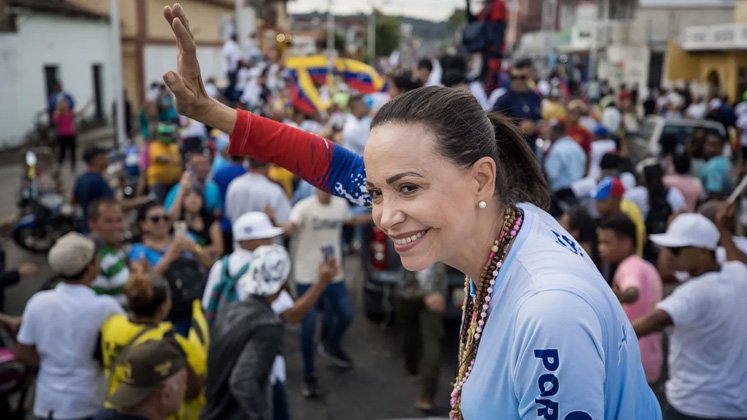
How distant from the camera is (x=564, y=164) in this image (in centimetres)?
809

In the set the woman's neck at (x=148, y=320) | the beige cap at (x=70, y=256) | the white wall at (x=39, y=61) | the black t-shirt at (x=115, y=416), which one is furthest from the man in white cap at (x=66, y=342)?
the white wall at (x=39, y=61)

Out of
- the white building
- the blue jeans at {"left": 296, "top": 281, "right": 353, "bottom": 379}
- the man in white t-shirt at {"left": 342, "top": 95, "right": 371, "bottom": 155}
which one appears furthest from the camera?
the white building

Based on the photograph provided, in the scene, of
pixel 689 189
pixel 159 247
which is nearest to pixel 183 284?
pixel 159 247

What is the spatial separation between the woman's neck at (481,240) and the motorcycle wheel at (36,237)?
891cm

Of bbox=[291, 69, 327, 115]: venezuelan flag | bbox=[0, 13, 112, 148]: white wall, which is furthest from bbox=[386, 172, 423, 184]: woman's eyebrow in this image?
bbox=[0, 13, 112, 148]: white wall

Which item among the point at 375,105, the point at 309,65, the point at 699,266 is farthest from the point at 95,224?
the point at 309,65

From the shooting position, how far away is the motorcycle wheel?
950 centimetres

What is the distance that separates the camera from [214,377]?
3.66 m

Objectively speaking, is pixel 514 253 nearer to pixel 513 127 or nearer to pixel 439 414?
pixel 513 127

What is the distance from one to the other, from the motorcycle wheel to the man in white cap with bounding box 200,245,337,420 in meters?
6.55

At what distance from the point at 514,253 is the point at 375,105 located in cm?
963

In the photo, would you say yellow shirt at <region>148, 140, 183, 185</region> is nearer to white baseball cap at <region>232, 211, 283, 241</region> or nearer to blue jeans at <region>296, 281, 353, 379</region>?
blue jeans at <region>296, 281, 353, 379</region>

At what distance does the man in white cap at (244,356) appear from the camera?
11.6ft

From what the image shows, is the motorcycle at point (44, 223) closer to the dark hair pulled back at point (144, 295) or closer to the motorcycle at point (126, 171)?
the motorcycle at point (126, 171)
